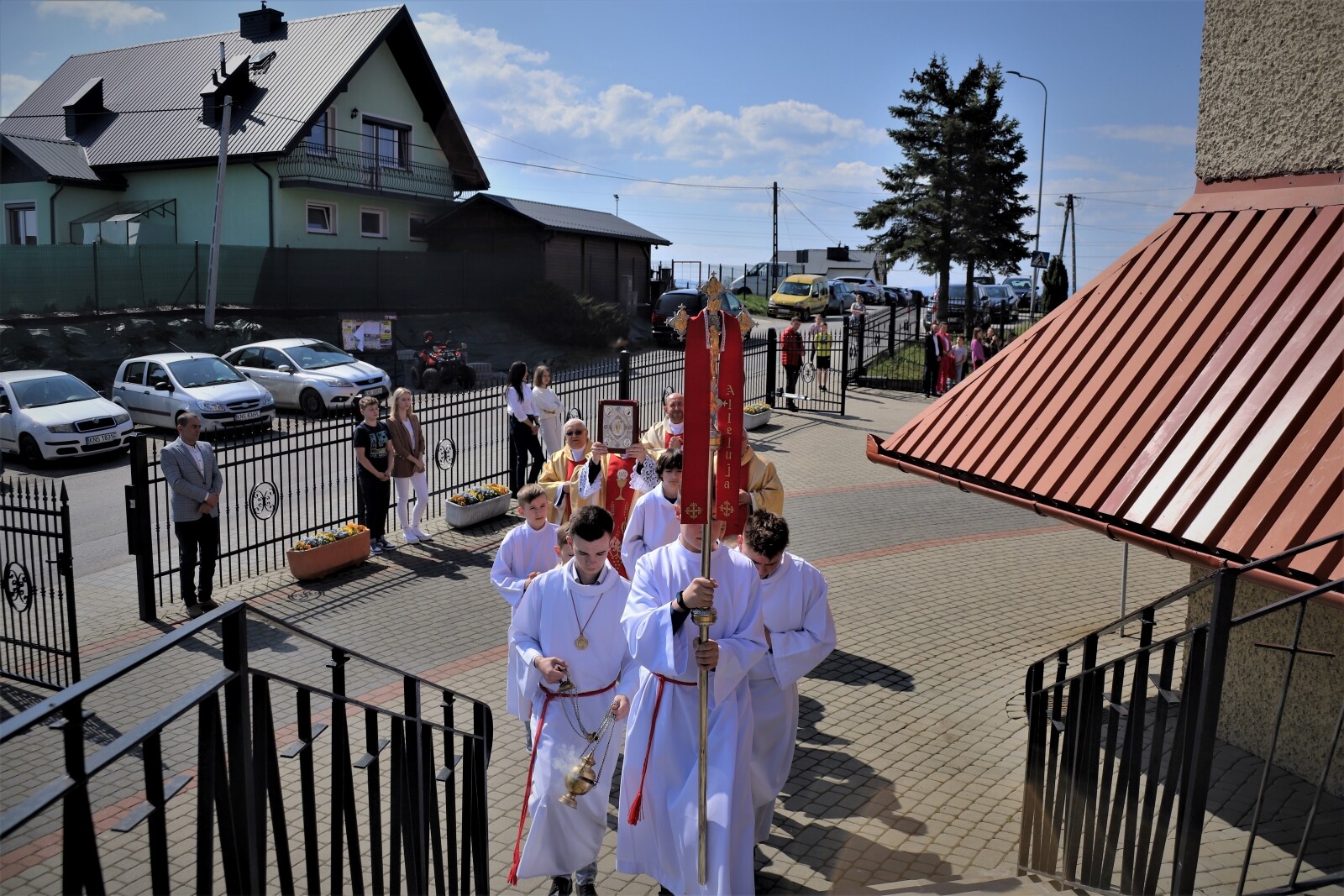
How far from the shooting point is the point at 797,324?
22375mm

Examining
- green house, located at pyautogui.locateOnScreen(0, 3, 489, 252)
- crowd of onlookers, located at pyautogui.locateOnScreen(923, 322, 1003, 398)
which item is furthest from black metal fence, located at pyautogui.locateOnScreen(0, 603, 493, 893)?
green house, located at pyautogui.locateOnScreen(0, 3, 489, 252)

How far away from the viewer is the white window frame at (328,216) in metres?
32.2

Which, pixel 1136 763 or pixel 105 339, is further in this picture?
pixel 105 339

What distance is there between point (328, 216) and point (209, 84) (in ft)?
18.9

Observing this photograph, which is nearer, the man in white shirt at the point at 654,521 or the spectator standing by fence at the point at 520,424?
the man in white shirt at the point at 654,521

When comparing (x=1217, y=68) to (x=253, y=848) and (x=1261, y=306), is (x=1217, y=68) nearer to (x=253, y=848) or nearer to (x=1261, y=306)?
(x=1261, y=306)

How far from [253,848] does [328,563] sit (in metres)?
8.56

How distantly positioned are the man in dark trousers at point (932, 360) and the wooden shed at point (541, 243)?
14.3 meters

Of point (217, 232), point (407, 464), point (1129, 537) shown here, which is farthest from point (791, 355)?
point (1129, 537)

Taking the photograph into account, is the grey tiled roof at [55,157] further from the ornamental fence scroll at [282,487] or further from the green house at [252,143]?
the ornamental fence scroll at [282,487]

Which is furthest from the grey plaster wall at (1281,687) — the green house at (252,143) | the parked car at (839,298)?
the parked car at (839,298)

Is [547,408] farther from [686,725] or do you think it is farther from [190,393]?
[686,725]

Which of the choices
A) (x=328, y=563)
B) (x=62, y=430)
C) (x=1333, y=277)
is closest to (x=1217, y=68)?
(x=1333, y=277)

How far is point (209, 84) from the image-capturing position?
3378 centimetres
